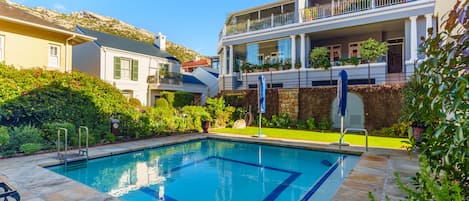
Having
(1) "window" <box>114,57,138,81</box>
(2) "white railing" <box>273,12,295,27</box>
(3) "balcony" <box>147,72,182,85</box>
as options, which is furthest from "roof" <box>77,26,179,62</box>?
(2) "white railing" <box>273,12,295,27</box>

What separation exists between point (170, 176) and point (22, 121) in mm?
6268

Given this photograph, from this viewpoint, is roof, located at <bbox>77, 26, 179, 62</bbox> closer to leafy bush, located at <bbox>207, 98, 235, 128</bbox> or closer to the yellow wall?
the yellow wall

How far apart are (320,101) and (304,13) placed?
6.62 m

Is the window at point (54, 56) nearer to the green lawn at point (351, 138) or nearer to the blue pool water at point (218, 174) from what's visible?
the blue pool water at point (218, 174)

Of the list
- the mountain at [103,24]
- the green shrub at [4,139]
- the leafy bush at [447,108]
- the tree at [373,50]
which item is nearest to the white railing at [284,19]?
the tree at [373,50]

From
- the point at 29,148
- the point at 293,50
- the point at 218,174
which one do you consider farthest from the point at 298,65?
the point at 29,148

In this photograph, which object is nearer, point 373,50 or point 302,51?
point 373,50

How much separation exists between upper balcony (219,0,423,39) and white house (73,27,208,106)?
21.8 ft

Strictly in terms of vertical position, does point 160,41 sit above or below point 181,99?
above

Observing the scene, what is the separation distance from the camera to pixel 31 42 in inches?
492

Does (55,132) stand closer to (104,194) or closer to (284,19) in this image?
(104,194)

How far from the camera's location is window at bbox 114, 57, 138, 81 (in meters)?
19.6

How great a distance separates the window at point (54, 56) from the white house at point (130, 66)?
5004 mm

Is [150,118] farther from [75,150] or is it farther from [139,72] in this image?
[139,72]
